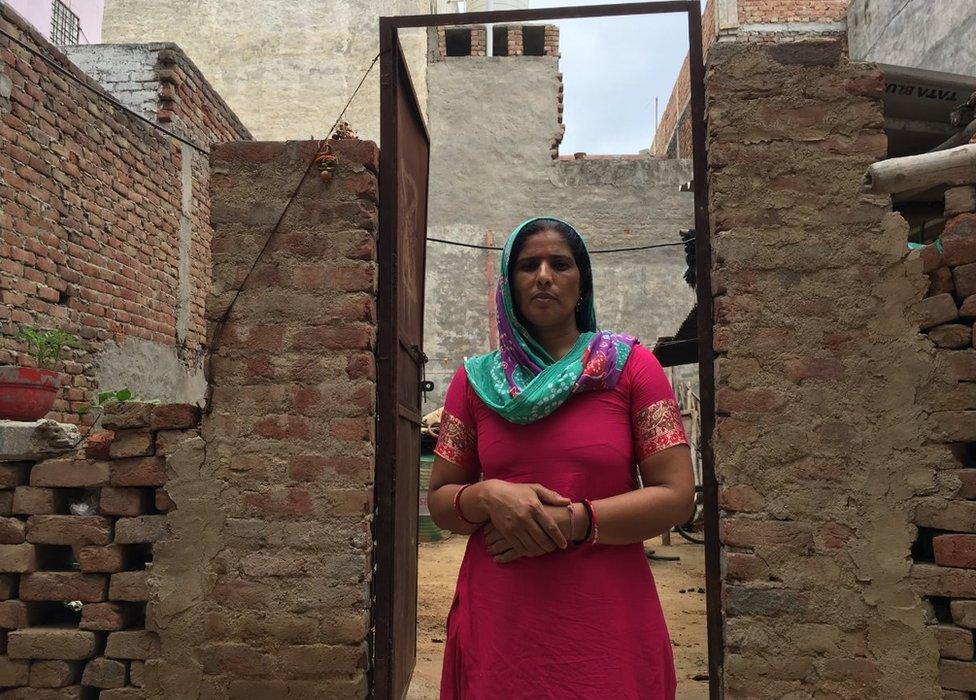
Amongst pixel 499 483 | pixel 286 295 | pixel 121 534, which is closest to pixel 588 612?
pixel 499 483

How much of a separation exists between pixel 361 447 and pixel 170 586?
2.89 feet

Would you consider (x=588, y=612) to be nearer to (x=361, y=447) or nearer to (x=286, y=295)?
(x=361, y=447)

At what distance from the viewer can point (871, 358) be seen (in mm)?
2438

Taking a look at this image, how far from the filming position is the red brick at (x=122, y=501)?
8.96 ft

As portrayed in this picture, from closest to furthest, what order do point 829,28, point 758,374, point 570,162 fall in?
point 758,374 < point 829,28 < point 570,162

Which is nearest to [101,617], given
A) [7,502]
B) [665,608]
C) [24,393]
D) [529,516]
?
[7,502]

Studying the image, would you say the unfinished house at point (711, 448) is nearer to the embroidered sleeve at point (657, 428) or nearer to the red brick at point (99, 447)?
the red brick at point (99, 447)

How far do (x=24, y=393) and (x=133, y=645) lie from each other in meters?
1.49

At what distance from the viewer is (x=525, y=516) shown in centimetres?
132

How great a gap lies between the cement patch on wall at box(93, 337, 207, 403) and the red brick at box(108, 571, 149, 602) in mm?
3155

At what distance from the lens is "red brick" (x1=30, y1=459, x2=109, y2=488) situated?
2.77 metres

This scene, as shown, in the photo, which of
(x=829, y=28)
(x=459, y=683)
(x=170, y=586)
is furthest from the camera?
(x=829, y=28)

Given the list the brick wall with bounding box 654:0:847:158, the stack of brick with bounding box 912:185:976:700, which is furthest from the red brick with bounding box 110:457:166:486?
the brick wall with bounding box 654:0:847:158

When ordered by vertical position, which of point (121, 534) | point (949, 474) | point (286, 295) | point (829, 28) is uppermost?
point (829, 28)
